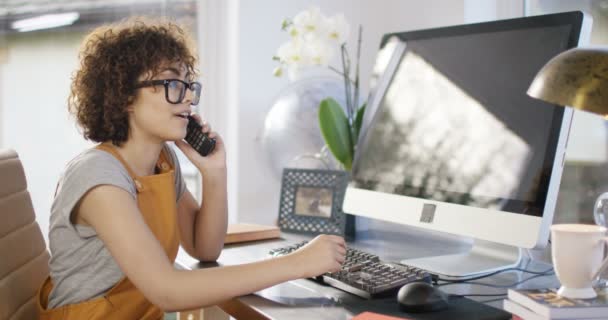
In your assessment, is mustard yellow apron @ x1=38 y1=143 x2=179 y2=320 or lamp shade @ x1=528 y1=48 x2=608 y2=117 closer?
lamp shade @ x1=528 y1=48 x2=608 y2=117

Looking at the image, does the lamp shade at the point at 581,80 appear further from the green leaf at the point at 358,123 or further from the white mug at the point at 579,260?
the green leaf at the point at 358,123

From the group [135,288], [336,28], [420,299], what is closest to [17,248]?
[135,288]

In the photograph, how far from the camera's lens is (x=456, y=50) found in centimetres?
140

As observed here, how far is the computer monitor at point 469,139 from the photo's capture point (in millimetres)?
1161

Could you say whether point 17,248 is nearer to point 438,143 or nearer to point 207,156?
point 207,156

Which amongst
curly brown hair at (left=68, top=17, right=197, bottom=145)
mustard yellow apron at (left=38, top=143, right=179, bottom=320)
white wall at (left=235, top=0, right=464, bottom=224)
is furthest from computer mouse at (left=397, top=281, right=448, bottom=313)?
white wall at (left=235, top=0, right=464, bottom=224)

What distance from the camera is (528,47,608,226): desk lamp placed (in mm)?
841

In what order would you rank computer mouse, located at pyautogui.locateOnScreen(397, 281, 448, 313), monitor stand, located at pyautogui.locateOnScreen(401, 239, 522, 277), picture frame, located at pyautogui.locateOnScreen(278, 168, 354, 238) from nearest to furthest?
computer mouse, located at pyautogui.locateOnScreen(397, 281, 448, 313) → monitor stand, located at pyautogui.locateOnScreen(401, 239, 522, 277) → picture frame, located at pyautogui.locateOnScreen(278, 168, 354, 238)

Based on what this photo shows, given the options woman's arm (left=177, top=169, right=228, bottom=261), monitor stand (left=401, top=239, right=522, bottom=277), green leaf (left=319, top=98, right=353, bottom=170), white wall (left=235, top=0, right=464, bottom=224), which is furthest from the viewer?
white wall (left=235, top=0, right=464, bottom=224)

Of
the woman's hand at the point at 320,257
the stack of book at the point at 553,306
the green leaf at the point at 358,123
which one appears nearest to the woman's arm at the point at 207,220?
the woman's hand at the point at 320,257

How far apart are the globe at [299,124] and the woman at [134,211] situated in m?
0.64

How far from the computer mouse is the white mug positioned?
6.4 inches

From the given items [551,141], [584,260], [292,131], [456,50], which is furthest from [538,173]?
[292,131]

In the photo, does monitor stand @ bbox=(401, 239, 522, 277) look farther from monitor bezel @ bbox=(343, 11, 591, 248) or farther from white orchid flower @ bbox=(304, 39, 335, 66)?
white orchid flower @ bbox=(304, 39, 335, 66)
